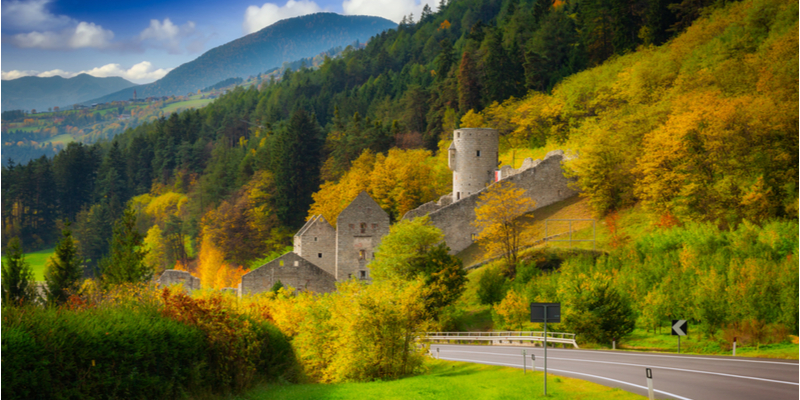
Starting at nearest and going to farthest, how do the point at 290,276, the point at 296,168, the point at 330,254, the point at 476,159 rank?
the point at 290,276 → the point at 330,254 → the point at 476,159 → the point at 296,168

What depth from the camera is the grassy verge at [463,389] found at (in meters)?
15.2

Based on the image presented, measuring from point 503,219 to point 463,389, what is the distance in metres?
27.9

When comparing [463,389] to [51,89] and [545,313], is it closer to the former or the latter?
[545,313]

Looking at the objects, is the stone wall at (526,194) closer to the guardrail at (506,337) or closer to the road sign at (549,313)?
the guardrail at (506,337)

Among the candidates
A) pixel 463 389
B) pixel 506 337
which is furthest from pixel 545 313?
pixel 506 337

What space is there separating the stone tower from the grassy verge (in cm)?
3433

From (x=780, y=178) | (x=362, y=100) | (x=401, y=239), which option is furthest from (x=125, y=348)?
(x=362, y=100)

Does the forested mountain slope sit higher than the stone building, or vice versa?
the forested mountain slope

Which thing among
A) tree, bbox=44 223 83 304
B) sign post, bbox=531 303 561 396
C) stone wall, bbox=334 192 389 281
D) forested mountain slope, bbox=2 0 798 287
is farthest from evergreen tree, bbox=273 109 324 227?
sign post, bbox=531 303 561 396

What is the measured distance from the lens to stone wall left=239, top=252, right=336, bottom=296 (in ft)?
154

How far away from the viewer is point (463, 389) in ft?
54.9

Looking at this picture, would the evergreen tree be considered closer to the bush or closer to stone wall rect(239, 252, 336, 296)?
stone wall rect(239, 252, 336, 296)

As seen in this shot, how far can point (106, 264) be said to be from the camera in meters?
47.3

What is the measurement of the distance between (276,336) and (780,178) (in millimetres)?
28517
